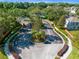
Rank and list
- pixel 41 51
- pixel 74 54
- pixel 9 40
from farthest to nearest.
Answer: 1. pixel 9 40
2. pixel 41 51
3. pixel 74 54

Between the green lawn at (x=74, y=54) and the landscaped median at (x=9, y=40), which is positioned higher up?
the landscaped median at (x=9, y=40)

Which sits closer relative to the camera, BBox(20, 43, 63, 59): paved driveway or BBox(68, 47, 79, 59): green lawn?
BBox(68, 47, 79, 59): green lawn

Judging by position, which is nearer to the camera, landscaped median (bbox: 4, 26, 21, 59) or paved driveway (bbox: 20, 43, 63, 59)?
landscaped median (bbox: 4, 26, 21, 59)

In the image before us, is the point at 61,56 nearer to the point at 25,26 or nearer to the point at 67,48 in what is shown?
the point at 67,48

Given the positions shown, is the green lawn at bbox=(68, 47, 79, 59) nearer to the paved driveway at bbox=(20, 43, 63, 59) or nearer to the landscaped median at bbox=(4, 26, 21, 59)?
the paved driveway at bbox=(20, 43, 63, 59)

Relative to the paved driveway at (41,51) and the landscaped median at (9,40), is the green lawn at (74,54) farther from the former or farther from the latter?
the landscaped median at (9,40)

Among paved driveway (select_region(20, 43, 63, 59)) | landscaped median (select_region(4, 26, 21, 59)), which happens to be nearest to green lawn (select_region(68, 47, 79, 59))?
paved driveway (select_region(20, 43, 63, 59))

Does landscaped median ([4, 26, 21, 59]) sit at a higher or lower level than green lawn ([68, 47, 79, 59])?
higher

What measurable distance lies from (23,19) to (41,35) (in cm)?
2221

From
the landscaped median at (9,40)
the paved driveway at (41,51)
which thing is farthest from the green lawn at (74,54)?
the landscaped median at (9,40)

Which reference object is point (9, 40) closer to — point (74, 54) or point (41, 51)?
point (41, 51)

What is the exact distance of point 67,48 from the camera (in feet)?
164

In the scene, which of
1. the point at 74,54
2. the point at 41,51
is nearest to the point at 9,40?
the point at 41,51

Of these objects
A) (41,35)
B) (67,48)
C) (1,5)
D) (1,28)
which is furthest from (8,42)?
(1,5)
